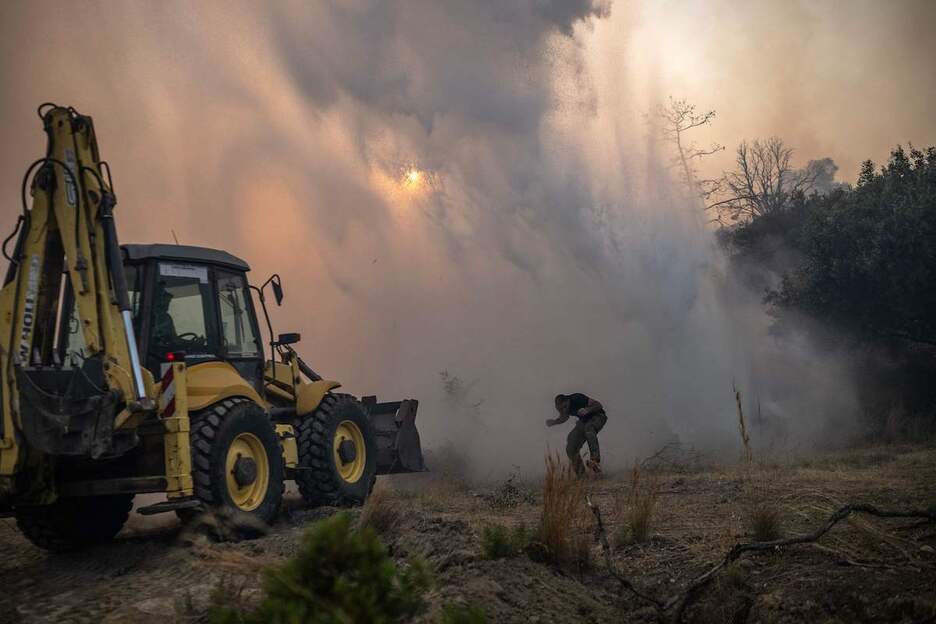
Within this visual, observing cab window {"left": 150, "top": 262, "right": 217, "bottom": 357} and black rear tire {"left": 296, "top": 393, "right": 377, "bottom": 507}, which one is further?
black rear tire {"left": 296, "top": 393, "right": 377, "bottom": 507}

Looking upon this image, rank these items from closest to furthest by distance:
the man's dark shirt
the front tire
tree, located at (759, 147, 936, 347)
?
the front tire < the man's dark shirt < tree, located at (759, 147, 936, 347)

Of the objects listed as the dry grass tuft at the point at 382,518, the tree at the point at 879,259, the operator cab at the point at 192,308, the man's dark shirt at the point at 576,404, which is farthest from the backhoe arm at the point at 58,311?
the tree at the point at 879,259

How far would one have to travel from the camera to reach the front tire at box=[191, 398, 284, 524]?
7.51m

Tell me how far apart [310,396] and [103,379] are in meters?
3.36

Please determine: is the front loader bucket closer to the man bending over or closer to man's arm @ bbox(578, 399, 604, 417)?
the man bending over

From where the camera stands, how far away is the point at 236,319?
9531 mm

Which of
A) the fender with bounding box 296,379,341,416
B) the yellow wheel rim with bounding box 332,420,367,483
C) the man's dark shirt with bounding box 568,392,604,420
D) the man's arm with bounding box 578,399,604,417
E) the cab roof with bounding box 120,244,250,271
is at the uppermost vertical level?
the cab roof with bounding box 120,244,250,271

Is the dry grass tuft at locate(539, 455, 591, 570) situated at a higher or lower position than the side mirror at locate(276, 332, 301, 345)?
lower

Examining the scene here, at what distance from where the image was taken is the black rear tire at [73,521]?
7887 mm

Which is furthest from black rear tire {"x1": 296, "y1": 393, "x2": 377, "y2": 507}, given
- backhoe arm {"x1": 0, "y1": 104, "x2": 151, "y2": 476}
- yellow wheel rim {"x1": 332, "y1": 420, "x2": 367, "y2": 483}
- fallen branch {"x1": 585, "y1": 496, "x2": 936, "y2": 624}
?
fallen branch {"x1": 585, "y1": 496, "x2": 936, "y2": 624}

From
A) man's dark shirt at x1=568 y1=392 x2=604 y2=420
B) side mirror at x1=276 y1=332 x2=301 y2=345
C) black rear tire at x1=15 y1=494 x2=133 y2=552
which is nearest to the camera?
black rear tire at x1=15 y1=494 x2=133 y2=552

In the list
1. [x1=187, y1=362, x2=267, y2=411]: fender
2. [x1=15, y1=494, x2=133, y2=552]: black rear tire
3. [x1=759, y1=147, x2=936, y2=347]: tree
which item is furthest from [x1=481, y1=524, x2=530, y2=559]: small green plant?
[x1=759, y1=147, x2=936, y2=347]: tree

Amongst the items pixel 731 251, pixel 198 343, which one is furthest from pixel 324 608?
pixel 731 251

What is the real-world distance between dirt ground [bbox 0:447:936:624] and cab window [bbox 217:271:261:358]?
6.19 ft
